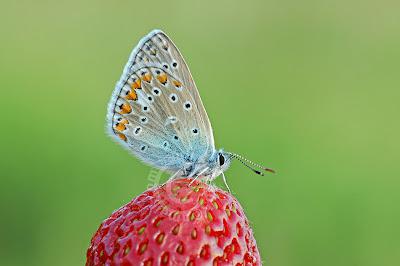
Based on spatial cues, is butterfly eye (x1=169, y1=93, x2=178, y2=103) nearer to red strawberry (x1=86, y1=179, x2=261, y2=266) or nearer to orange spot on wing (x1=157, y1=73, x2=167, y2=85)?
orange spot on wing (x1=157, y1=73, x2=167, y2=85)

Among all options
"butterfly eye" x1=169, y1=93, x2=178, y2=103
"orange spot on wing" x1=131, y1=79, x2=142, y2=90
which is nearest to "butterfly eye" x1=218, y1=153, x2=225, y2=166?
"butterfly eye" x1=169, y1=93, x2=178, y2=103

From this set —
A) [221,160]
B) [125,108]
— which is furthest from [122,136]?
[221,160]

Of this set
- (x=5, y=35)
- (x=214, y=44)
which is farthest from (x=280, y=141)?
(x=5, y=35)

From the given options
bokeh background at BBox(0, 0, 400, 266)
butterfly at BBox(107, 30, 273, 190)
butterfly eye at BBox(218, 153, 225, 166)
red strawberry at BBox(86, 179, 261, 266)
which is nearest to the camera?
red strawberry at BBox(86, 179, 261, 266)

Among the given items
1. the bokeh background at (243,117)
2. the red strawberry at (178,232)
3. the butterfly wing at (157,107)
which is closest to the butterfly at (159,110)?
the butterfly wing at (157,107)

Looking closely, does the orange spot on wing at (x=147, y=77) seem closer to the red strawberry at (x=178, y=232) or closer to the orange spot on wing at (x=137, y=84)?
the orange spot on wing at (x=137, y=84)
